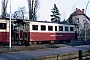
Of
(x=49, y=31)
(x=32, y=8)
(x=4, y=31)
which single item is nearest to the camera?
(x=4, y=31)

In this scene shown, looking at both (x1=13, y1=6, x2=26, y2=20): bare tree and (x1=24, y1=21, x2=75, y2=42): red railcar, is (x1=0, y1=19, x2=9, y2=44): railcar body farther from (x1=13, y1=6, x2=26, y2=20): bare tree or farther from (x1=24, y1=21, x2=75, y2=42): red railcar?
(x1=13, y1=6, x2=26, y2=20): bare tree

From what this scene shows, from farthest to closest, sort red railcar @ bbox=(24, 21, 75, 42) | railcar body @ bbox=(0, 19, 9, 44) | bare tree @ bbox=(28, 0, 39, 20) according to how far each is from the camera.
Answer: bare tree @ bbox=(28, 0, 39, 20) → red railcar @ bbox=(24, 21, 75, 42) → railcar body @ bbox=(0, 19, 9, 44)

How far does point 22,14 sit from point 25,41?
33610 mm

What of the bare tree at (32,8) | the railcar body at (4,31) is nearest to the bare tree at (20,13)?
the bare tree at (32,8)

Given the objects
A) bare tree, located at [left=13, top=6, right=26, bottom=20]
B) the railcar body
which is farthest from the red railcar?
bare tree, located at [left=13, top=6, right=26, bottom=20]

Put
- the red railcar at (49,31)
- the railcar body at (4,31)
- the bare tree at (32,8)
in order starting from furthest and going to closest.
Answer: the bare tree at (32,8)
the red railcar at (49,31)
the railcar body at (4,31)

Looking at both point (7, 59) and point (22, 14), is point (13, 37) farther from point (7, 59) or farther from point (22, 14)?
point (22, 14)

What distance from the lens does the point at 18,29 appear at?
27516 millimetres

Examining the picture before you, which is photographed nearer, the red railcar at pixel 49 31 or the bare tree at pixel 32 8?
the red railcar at pixel 49 31

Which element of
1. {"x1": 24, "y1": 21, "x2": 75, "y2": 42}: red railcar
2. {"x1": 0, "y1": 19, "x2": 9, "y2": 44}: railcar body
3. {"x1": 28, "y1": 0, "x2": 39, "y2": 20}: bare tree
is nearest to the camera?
{"x1": 0, "y1": 19, "x2": 9, "y2": 44}: railcar body

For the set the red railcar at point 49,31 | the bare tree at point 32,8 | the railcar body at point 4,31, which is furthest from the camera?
the bare tree at point 32,8

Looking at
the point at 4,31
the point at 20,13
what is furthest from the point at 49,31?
the point at 20,13

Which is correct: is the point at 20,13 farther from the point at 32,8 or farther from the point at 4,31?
the point at 4,31

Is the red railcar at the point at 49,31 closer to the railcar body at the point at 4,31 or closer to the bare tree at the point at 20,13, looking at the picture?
the railcar body at the point at 4,31
